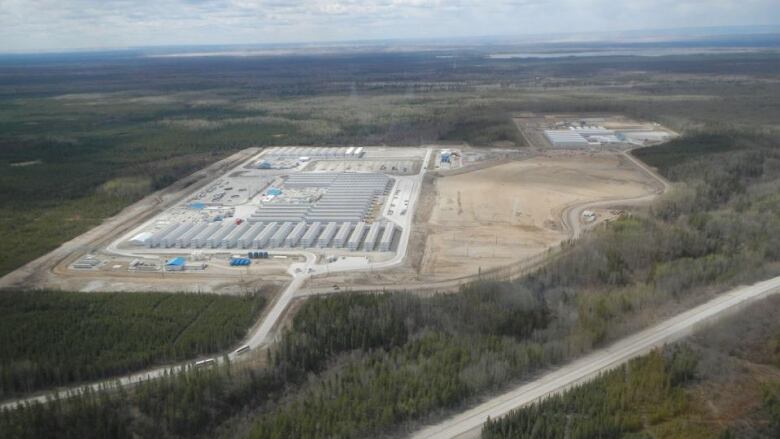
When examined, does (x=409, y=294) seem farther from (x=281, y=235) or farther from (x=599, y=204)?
(x=599, y=204)

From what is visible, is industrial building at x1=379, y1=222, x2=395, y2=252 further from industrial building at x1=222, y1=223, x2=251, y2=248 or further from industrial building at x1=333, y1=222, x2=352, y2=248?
industrial building at x1=222, y1=223, x2=251, y2=248

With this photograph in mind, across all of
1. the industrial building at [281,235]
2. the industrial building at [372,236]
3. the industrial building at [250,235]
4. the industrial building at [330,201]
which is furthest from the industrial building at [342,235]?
the industrial building at [250,235]

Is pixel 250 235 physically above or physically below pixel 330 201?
below

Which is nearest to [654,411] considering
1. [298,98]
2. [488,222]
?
[488,222]

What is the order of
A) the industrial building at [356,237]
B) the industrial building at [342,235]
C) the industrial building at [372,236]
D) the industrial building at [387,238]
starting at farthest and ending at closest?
the industrial building at [342,235] → the industrial building at [356,237] → the industrial building at [372,236] → the industrial building at [387,238]

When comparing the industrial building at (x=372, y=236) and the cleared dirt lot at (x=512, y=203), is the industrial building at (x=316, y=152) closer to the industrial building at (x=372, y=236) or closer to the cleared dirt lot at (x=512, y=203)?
the cleared dirt lot at (x=512, y=203)

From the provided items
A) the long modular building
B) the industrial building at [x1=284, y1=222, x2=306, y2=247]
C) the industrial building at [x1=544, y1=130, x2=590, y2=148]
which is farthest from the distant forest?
the industrial building at [x1=284, y1=222, x2=306, y2=247]

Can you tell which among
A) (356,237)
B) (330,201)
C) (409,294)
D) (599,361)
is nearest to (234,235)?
(356,237)
